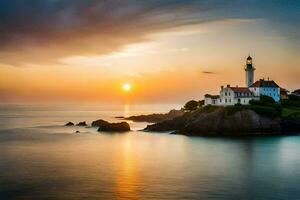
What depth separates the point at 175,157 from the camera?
5784 centimetres

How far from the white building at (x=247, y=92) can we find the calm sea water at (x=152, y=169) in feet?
85.8

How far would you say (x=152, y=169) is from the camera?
158ft

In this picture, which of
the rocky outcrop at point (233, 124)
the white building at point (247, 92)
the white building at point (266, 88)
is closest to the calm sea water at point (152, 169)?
the rocky outcrop at point (233, 124)

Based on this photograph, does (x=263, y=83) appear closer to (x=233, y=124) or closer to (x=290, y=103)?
(x=290, y=103)

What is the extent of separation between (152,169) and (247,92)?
2453 inches

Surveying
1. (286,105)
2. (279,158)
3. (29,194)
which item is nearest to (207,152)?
(279,158)

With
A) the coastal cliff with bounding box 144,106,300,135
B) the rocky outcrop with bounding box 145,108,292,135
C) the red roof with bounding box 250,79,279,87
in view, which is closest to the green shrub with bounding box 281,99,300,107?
the red roof with bounding box 250,79,279,87

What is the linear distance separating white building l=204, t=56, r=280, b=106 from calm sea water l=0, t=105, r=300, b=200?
1030 inches

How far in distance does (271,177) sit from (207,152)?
63.7 ft

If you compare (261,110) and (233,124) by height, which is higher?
(261,110)

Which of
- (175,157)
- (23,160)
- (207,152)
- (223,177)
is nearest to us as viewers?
(223,177)

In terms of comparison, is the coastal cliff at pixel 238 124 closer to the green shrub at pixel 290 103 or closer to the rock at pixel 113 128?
the rock at pixel 113 128

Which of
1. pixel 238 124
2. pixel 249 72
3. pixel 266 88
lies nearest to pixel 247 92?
pixel 266 88

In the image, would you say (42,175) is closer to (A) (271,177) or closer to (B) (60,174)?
(B) (60,174)
